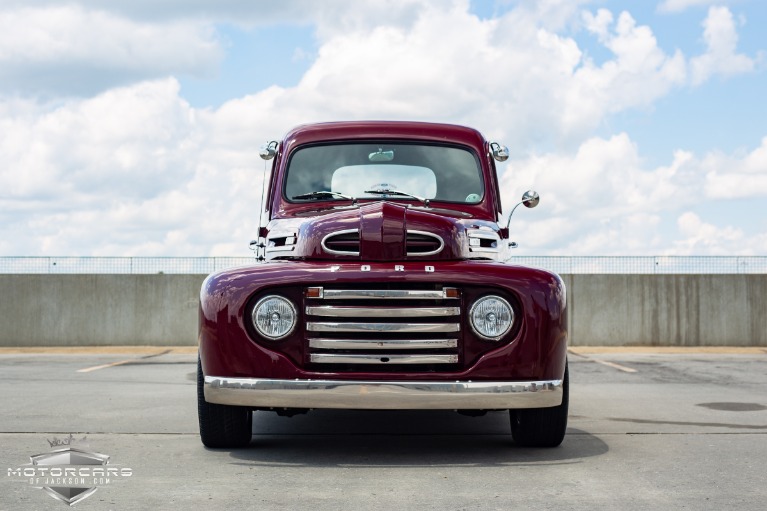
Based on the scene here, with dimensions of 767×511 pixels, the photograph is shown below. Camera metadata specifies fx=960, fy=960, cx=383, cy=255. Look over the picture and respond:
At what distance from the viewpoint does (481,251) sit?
244 inches

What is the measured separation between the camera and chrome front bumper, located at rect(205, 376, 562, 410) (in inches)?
202

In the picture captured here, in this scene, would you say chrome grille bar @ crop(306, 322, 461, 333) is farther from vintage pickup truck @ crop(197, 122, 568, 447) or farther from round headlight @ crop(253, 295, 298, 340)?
round headlight @ crop(253, 295, 298, 340)

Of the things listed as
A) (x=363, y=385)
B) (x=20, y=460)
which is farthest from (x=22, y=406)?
(x=363, y=385)

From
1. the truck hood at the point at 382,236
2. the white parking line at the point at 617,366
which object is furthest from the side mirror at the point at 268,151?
the white parking line at the point at 617,366

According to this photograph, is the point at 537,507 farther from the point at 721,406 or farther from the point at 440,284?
the point at 721,406

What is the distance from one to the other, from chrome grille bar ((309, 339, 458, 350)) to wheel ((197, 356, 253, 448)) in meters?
0.78

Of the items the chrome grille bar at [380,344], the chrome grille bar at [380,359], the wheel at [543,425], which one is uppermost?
the chrome grille bar at [380,344]

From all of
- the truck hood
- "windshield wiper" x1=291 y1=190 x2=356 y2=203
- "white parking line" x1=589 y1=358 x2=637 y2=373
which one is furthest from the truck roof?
"white parking line" x1=589 y1=358 x2=637 y2=373

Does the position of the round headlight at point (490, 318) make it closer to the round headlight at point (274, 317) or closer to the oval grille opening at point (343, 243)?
the oval grille opening at point (343, 243)

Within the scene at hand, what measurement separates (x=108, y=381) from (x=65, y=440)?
5023mm

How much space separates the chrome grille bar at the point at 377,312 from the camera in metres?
5.20

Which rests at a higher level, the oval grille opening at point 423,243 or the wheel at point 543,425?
the oval grille opening at point 423,243
